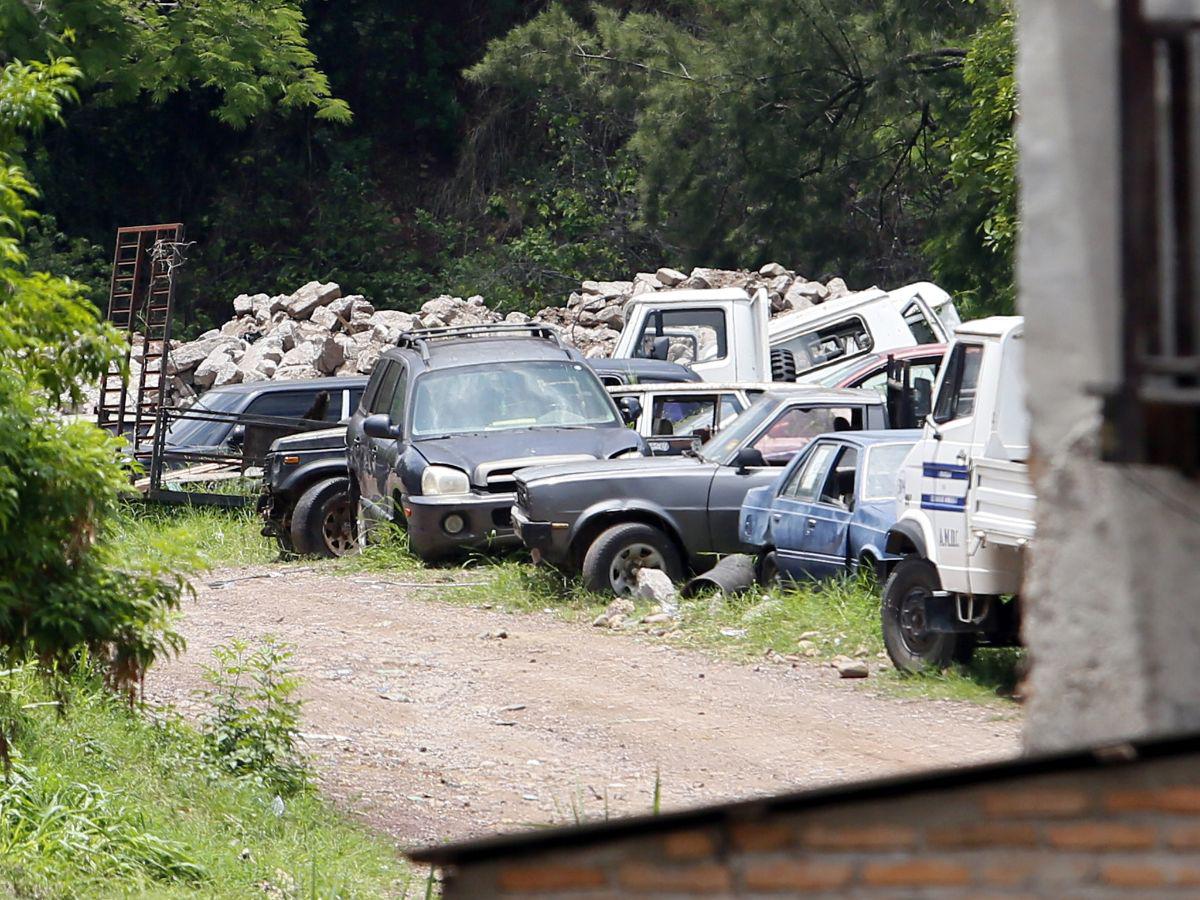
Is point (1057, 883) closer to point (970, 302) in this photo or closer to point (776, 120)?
point (970, 302)

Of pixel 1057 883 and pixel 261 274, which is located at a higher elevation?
pixel 261 274

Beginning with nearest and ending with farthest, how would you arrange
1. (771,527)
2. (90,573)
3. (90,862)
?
1. (90,573)
2. (90,862)
3. (771,527)

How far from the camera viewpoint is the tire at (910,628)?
9523 millimetres

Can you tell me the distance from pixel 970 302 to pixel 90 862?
19.0m

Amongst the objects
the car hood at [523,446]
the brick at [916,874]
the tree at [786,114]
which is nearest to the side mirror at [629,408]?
the car hood at [523,446]

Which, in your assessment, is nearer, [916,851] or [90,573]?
[916,851]

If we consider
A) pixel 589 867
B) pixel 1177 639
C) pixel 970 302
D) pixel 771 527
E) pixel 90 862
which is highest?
pixel 970 302

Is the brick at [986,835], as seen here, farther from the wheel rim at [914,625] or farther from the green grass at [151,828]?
the wheel rim at [914,625]

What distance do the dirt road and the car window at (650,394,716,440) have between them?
167 inches

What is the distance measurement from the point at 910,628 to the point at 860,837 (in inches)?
287

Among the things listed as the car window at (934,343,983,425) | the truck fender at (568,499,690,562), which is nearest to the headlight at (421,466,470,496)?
the truck fender at (568,499,690,562)

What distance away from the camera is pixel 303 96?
30.3 metres

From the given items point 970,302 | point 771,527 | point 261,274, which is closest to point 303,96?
point 261,274

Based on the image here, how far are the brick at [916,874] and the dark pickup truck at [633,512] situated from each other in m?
9.77
